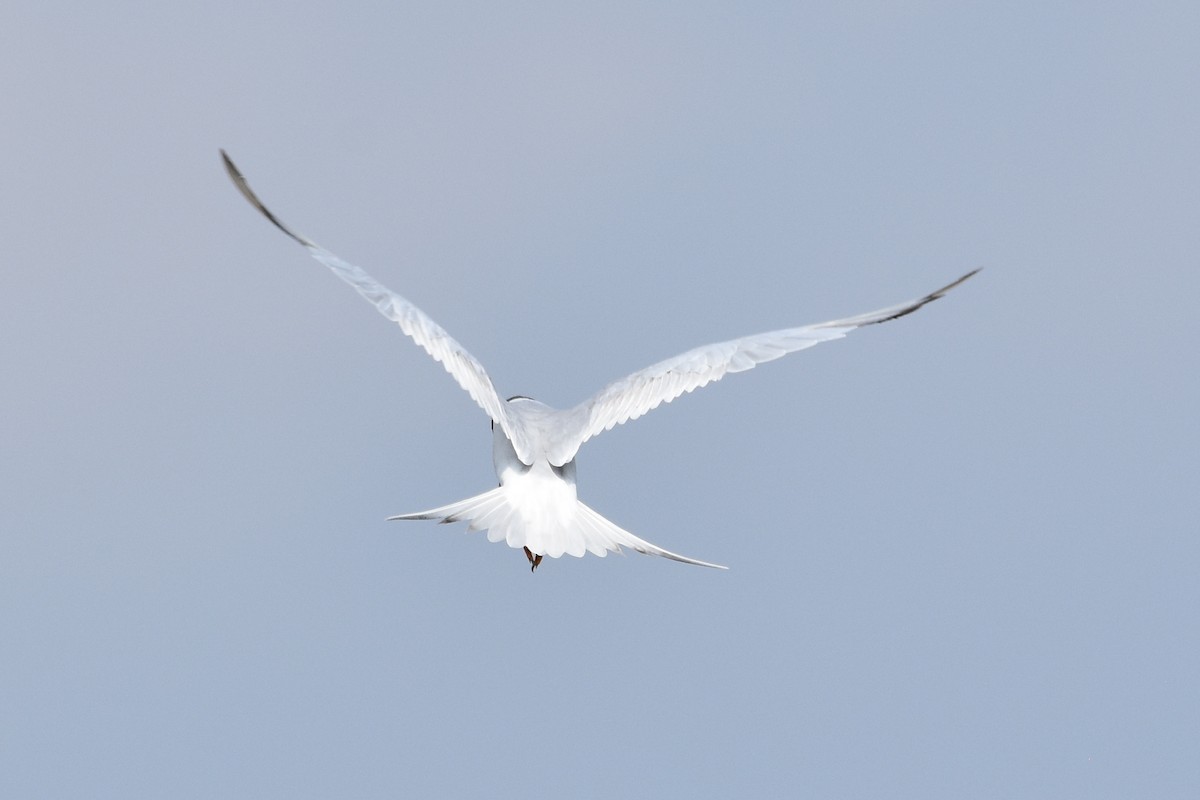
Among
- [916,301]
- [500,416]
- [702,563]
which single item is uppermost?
[916,301]

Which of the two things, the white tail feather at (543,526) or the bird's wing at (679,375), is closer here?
the white tail feather at (543,526)

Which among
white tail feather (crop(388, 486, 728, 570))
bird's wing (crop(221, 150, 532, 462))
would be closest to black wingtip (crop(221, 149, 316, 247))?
bird's wing (crop(221, 150, 532, 462))

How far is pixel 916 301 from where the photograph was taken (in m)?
14.3

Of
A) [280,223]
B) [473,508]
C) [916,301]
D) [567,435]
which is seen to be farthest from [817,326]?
[280,223]

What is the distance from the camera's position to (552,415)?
14.5 m

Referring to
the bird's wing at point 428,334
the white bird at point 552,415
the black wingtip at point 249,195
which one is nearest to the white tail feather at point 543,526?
the white bird at point 552,415

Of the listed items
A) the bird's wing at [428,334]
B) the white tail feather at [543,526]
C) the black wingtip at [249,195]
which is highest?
the black wingtip at [249,195]

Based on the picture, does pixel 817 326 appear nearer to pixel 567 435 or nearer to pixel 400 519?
pixel 567 435

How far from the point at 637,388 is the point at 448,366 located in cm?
162

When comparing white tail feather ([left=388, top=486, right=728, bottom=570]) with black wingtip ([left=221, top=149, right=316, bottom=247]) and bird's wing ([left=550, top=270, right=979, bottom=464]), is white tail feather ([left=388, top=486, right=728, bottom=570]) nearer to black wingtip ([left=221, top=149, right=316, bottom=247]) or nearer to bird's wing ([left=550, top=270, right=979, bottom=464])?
bird's wing ([left=550, top=270, right=979, bottom=464])

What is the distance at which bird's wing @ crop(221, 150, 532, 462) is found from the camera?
526 inches

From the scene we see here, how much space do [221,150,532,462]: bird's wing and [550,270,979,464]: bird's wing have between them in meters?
0.63

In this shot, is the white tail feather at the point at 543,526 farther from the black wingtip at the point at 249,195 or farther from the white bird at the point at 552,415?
the black wingtip at the point at 249,195

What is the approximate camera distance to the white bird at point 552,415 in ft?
44.1
